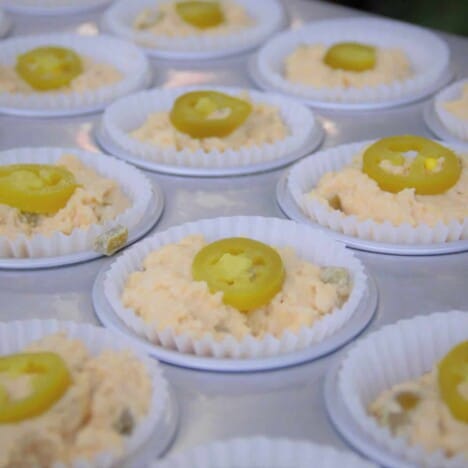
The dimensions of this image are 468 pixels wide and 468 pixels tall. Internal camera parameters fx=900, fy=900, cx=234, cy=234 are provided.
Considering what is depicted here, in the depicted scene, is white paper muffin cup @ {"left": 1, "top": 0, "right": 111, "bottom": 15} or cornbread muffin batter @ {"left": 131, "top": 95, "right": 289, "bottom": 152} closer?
cornbread muffin batter @ {"left": 131, "top": 95, "right": 289, "bottom": 152}

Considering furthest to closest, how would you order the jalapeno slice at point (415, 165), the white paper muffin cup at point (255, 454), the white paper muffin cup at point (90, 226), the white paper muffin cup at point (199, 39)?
1. the white paper muffin cup at point (199, 39)
2. the jalapeno slice at point (415, 165)
3. the white paper muffin cup at point (90, 226)
4. the white paper muffin cup at point (255, 454)

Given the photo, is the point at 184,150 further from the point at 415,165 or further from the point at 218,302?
the point at 218,302

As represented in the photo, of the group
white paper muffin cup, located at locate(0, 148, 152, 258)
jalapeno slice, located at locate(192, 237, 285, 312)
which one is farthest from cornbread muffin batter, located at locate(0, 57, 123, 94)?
jalapeno slice, located at locate(192, 237, 285, 312)

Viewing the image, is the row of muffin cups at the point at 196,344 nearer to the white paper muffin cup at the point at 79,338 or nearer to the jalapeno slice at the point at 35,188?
the white paper muffin cup at the point at 79,338

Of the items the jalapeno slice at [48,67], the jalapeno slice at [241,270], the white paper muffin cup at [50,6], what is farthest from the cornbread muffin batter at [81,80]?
the jalapeno slice at [241,270]

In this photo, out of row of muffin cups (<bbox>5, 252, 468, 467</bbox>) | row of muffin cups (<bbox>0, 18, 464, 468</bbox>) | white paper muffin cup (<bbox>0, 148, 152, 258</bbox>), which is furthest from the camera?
white paper muffin cup (<bbox>0, 148, 152, 258</bbox>)

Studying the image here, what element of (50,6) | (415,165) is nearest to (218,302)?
(415,165)

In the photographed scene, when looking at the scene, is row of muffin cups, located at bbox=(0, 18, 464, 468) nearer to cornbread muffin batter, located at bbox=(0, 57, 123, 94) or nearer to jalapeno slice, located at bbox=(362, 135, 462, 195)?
jalapeno slice, located at bbox=(362, 135, 462, 195)
